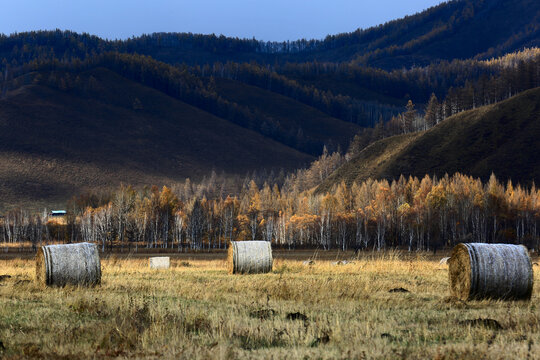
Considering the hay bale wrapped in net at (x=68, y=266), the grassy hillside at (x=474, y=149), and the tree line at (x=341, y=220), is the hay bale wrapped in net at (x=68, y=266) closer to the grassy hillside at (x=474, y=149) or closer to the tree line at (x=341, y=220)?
the tree line at (x=341, y=220)

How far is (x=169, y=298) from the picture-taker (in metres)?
17.2

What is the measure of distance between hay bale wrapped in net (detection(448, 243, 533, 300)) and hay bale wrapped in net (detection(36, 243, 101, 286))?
36.0ft

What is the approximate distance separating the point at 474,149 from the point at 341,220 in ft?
164

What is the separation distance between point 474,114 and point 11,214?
116 m

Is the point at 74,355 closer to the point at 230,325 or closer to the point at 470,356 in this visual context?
the point at 230,325

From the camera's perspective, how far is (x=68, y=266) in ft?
66.4

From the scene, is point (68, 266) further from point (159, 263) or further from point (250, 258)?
point (159, 263)

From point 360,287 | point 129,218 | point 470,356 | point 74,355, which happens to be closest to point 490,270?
point 360,287

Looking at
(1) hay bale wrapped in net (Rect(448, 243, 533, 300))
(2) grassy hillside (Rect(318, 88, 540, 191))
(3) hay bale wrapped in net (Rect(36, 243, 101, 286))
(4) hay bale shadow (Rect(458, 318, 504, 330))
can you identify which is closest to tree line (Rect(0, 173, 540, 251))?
(2) grassy hillside (Rect(318, 88, 540, 191))

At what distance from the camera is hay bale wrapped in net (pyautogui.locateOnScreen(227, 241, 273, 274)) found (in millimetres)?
27812

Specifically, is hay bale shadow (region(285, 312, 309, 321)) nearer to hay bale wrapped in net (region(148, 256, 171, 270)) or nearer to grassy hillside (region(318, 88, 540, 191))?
hay bale wrapped in net (region(148, 256, 171, 270))

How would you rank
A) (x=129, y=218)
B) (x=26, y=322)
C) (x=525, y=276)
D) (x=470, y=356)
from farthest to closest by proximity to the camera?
(x=129, y=218) → (x=525, y=276) → (x=26, y=322) → (x=470, y=356)

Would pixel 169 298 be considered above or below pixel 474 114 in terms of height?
below

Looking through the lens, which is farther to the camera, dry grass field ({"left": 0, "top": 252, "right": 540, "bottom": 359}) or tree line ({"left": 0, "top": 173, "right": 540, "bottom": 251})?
tree line ({"left": 0, "top": 173, "right": 540, "bottom": 251})
